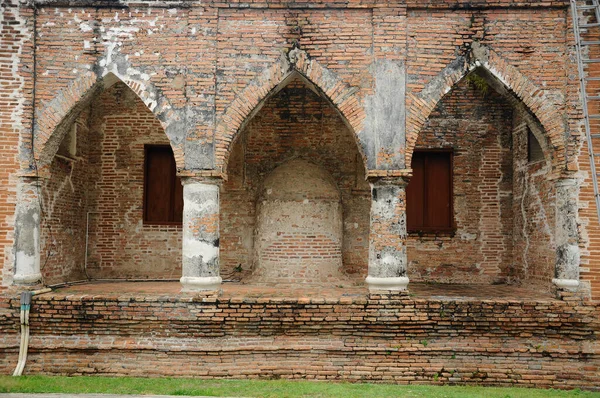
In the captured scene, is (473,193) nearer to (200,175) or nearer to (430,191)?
(430,191)

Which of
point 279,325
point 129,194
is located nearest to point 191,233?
point 279,325

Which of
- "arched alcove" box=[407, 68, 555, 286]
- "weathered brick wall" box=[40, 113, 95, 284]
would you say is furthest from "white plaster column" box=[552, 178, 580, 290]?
"weathered brick wall" box=[40, 113, 95, 284]

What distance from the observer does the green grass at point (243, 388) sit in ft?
24.2

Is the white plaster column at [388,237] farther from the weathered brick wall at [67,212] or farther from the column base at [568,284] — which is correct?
the weathered brick wall at [67,212]

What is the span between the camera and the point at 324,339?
8320mm

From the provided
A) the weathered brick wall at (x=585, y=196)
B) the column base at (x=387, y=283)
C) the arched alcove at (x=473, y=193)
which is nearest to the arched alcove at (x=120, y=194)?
the column base at (x=387, y=283)

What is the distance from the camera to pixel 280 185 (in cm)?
1077

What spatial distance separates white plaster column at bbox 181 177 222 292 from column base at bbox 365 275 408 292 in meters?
2.34

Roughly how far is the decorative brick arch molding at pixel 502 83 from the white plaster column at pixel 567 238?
1.21 feet

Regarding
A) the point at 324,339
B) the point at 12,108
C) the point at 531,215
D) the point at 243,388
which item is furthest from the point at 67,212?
the point at 531,215

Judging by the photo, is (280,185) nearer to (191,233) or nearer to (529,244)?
(191,233)

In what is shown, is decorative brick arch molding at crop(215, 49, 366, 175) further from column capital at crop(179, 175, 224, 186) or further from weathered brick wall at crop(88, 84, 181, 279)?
weathered brick wall at crop(88, 84, 181, 279)

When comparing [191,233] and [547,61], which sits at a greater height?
[547,61]

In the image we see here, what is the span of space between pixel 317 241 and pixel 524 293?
382 cm
